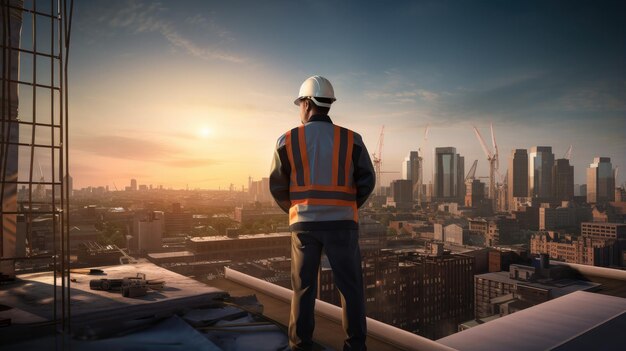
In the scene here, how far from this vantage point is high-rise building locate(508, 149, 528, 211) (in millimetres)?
90812

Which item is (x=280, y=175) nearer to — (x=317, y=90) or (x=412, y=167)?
(x=317, y=90)

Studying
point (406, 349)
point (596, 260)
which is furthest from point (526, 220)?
point (406, 349)

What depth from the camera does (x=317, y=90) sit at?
Result: 1844 mm

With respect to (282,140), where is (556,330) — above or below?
below

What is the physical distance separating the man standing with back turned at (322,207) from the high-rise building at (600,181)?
93.5 metres

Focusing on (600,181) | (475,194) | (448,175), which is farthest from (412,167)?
(600,181)

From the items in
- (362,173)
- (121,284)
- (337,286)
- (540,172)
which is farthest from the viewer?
(540,172)

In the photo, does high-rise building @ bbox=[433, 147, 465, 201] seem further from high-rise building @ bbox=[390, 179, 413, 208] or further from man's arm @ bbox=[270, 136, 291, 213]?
man's arm @ bbox=[270, 136, 291, 213]

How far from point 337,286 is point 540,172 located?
105304 millimetres

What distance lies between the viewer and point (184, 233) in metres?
45.6

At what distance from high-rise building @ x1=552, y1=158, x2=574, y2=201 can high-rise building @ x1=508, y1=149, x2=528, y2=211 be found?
724 centimetres

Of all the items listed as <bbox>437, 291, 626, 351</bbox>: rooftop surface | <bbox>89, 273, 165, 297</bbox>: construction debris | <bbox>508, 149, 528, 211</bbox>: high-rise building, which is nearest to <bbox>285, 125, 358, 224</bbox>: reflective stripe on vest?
<bbox>89, 273, 165, 297</bbox>: construction debris

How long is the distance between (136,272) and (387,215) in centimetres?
6872

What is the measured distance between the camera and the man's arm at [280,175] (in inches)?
70.9
